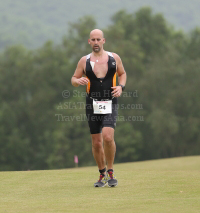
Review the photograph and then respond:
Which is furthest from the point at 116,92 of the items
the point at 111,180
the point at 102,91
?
the point at 111,180

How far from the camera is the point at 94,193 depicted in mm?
7422

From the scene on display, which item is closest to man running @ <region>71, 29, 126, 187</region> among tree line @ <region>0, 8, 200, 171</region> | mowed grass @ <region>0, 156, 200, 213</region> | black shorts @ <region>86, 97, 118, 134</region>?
black shorts @ <region>86, 97, 118, 134</region>

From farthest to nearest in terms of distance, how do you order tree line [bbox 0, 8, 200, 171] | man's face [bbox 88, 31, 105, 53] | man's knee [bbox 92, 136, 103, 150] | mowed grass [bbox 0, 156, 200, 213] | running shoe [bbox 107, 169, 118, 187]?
tree line [bbox 0, 8, 200, 171] < man's knee [bbox 92, 136, 103, 150] < man's face [bbox 88, 31, 105, 53] < running shoe [bbox 107, 169, 118, 187] < mowed grass [bbox 0, 156, 200, 213]

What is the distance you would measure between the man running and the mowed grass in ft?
2.08

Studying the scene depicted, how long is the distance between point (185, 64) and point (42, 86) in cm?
1541

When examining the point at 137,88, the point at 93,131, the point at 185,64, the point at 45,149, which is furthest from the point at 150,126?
the point at 93,131

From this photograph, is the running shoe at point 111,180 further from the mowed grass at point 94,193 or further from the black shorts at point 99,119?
the black shorts at point 99,119

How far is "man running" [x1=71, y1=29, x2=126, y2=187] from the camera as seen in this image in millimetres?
8258

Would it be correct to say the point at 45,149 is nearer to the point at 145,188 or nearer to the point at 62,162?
the point at 62,162

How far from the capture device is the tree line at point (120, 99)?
165 ft

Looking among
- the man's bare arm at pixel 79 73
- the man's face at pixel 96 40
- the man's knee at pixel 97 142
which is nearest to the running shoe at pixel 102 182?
the man's knee at pixel 97 142

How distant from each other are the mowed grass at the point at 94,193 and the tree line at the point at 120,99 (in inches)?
1530

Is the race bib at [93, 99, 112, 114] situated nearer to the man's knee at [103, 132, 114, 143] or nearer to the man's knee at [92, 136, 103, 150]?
the man's knee at [103, 132, 114, 143]

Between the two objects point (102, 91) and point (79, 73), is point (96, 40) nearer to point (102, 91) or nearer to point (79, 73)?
point (79, 73)
